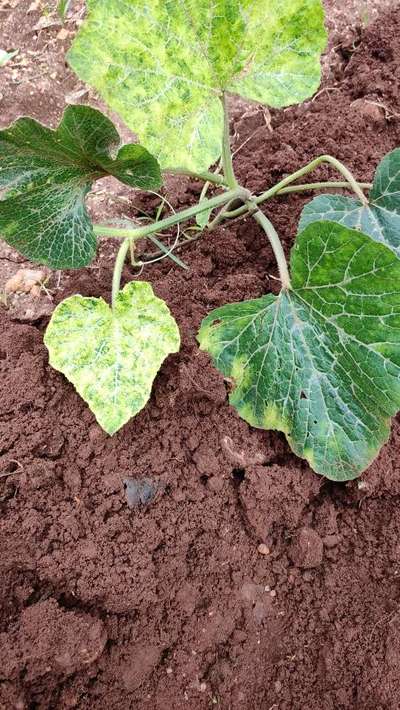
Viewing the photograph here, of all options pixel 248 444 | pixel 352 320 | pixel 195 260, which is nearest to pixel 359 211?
pixel 352 320

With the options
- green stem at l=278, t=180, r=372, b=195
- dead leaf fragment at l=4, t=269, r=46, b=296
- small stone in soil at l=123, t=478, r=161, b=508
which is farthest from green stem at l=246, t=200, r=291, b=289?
dead leaf fragment at l=4, t=269, r=46, b=296

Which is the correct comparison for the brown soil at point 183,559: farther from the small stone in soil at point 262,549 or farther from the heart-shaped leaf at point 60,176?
the heart-shaped leaf at point 60,176

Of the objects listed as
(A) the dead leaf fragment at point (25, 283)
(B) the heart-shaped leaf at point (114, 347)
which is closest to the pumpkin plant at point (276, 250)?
(B) the heart-shaped leaf at point (114, 347)

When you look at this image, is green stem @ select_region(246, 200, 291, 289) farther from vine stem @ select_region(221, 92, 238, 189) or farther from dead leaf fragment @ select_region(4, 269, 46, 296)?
dead leaf fragment @ select_region(4, 269, 46, 296)

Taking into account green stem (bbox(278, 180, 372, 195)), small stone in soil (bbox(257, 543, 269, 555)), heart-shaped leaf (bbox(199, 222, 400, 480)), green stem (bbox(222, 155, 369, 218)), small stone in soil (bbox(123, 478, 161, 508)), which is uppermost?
green stem (bbox(222, 155, 369, 218))

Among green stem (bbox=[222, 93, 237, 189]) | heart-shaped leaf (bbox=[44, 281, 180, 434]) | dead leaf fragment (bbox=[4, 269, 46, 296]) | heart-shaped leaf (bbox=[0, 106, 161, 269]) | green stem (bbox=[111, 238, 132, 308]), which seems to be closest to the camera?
heart-shaped leaf (bbox=[0, 106, 161, 269])

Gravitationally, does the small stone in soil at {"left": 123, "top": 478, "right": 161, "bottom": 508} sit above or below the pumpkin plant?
below
